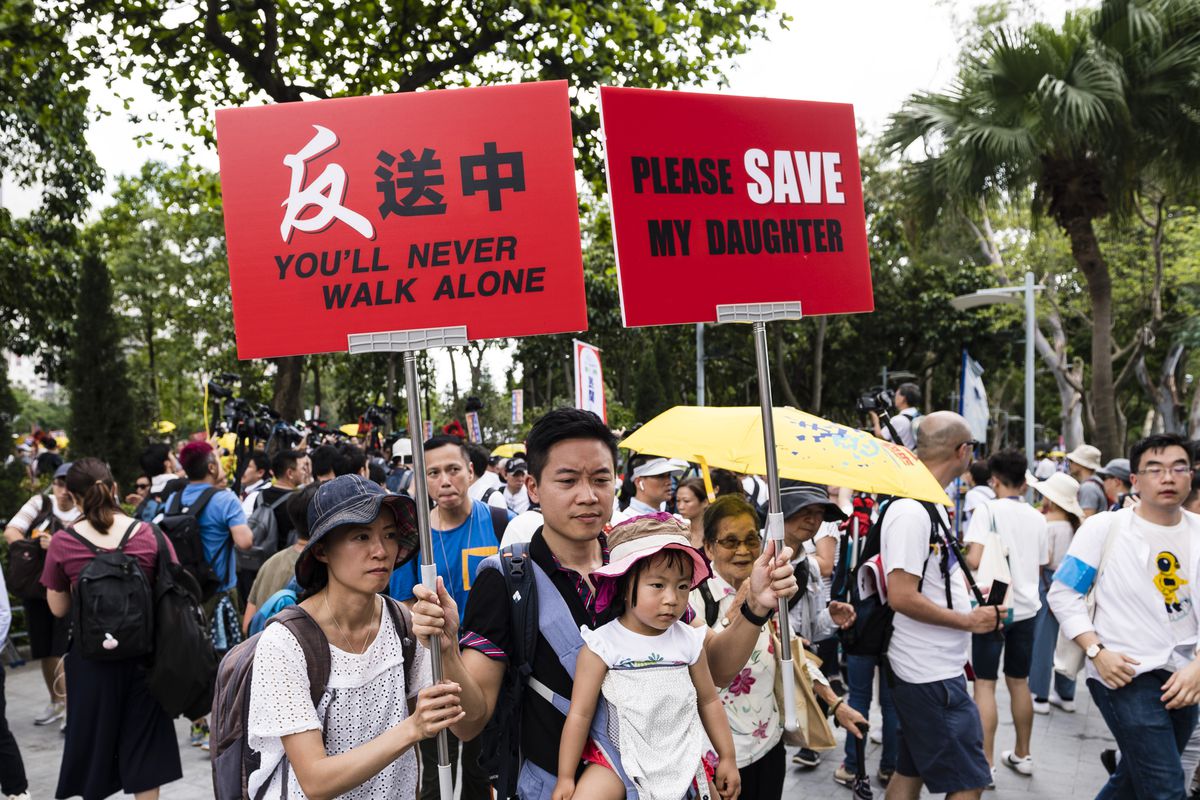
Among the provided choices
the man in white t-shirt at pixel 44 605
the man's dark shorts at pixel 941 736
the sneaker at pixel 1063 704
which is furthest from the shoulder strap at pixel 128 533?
the sneaker at pixel 1063 704

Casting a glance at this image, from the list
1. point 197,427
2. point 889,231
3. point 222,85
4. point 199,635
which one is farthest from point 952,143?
point 197,427

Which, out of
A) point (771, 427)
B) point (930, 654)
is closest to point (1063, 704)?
point (930, 654)

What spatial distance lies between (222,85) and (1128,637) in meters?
9.71

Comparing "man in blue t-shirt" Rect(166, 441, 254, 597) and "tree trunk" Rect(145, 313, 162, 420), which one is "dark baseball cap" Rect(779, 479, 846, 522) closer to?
"man in blue t-shirt" Rect(166, 441, 254, 597)

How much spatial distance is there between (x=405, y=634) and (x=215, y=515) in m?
4.19

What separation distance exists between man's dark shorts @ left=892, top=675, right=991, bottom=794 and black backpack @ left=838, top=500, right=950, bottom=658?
198mm

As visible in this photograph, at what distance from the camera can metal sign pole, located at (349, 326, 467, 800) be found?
2488 millimetres

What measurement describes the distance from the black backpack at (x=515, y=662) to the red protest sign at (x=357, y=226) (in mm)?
658

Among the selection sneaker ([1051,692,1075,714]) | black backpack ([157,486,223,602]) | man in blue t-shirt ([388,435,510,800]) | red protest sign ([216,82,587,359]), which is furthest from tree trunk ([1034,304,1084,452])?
red protest sign ([216,82,587,359])

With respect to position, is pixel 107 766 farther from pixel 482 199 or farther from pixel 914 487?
pixel 914 487

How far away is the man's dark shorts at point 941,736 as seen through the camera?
4082 mm

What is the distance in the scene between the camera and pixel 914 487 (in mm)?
3928

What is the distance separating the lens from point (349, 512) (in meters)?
2.50

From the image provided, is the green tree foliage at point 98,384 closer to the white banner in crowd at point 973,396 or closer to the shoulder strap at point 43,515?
the shoulder strap at point 43,515
